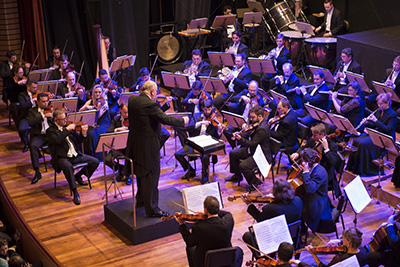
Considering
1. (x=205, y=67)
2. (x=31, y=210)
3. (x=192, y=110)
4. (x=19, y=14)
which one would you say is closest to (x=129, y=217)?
(x=31, y=210)

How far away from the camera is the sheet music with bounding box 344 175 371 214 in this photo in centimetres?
543

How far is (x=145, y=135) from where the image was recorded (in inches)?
223

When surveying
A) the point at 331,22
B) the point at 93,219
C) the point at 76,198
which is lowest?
the point at 93,219

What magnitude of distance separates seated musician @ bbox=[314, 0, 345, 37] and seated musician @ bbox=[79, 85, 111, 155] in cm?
548

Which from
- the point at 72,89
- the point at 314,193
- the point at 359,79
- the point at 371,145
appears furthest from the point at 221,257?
the point at 72,89

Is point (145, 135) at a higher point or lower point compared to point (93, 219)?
higher

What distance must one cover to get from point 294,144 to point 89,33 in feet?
19.1

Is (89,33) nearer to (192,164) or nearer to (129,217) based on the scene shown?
(192,164)

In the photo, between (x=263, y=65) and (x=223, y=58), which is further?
(x=223, y=58)

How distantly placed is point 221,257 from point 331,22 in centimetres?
815

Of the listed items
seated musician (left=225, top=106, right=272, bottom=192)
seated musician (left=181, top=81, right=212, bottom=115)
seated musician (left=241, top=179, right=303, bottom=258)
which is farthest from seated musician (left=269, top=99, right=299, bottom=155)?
seated musician (left=241, top=179, right=303, bottom=258)

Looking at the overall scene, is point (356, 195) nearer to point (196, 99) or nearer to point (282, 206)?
point (282, 206)

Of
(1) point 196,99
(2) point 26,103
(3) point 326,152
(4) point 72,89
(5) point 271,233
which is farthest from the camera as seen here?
(4) point 72,89

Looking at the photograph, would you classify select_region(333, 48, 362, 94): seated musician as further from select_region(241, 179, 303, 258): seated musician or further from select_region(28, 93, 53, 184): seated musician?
select_region(28, 93, 53, 184): seated musician
